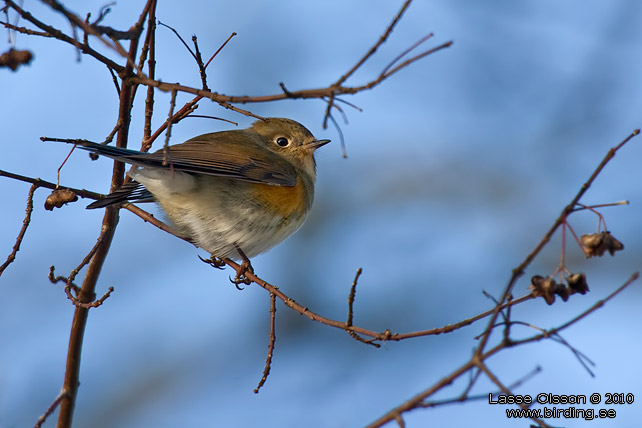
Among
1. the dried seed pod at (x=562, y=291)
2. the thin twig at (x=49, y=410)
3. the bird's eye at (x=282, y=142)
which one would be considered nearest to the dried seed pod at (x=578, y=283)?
the dried seed pod at (x=562, y=291)

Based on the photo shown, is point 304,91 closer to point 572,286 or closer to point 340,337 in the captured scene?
point 572,286

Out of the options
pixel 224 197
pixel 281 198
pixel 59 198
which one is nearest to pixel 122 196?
pixel 59 198

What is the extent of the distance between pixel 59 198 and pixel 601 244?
235cm

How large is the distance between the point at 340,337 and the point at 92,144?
533 cm

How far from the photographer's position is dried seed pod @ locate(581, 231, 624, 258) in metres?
2.55

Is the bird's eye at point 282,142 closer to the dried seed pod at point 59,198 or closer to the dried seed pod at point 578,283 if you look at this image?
the dried seed pod at point 59,198

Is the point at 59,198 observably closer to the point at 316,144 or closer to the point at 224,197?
the point at 224,197

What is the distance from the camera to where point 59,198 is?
3180mm

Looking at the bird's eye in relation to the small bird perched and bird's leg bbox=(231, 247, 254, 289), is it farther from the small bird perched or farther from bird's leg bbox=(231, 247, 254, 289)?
bird's leg bbox=(231, 247, 254, 289)

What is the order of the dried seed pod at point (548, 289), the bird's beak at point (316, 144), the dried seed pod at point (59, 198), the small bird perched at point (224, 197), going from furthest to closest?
the bird's beak at point (316, 144) → the small bird perched at point (224, 197) → the dried seed pod at point (59, 198) → the dried seed pod at point (548, 289)

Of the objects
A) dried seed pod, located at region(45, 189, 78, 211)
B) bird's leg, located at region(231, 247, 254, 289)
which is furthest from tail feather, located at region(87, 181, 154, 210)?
bird's leg, located at region(231, 247, 254, 289)

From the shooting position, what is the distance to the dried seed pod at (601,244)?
255 centimetres

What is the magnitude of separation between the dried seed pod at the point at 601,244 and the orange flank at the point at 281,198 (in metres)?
2.21

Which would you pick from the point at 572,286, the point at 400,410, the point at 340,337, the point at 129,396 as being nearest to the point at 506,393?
the point at 400,410
